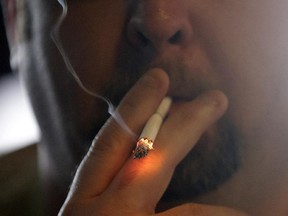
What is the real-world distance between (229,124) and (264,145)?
0.03 metres

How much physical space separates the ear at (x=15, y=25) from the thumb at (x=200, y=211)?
8.0 inches

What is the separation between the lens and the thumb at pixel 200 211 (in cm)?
36

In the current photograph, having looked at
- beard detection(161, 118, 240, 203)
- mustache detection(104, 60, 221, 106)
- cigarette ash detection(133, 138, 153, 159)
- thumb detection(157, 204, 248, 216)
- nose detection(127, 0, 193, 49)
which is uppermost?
nose detection(127, 0, 193, 49)

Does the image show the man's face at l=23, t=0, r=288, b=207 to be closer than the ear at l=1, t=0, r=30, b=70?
Yes

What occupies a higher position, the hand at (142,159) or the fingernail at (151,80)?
the fingernail at (151,80)

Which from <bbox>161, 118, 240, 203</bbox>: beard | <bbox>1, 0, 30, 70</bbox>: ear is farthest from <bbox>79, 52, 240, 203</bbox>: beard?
<bbox>1, 0, 30, 70</bbox>: ear

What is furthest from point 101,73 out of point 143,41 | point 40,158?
point 40,158

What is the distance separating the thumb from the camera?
360 millimetres

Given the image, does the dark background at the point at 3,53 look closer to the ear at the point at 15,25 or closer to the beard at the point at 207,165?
the ear at the point at 15,25

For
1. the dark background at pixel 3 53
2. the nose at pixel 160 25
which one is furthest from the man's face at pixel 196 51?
the dark background at pixel 3 53

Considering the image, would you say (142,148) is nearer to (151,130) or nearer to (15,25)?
(151,130)

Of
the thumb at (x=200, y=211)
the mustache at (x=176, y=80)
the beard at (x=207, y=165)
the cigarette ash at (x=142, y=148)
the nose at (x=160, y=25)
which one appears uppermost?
the nose at (x=160, y=25)

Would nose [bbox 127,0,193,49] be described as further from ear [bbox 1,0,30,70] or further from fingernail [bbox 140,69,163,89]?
ear [bbox 1,0,30,70]

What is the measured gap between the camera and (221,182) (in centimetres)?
37
